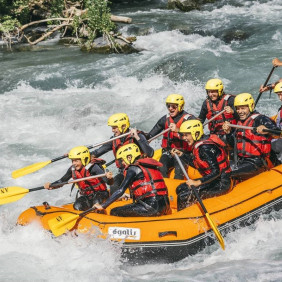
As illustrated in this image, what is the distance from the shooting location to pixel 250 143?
234 inches

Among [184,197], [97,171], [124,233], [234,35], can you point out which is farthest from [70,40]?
[124,233]

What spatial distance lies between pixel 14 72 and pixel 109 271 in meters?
9.22

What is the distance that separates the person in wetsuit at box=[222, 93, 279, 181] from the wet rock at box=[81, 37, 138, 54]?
8.69 metres

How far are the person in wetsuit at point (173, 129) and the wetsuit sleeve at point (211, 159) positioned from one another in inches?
38.8

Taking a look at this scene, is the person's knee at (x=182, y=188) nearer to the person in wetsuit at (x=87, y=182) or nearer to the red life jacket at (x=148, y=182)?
the red life jacket at (x=148, y=182)

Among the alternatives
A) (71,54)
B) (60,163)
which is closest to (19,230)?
(60,163)

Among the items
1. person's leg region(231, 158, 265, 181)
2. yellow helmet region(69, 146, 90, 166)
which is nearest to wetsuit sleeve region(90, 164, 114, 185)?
yellow helmet region(69, 146, 90, 166)

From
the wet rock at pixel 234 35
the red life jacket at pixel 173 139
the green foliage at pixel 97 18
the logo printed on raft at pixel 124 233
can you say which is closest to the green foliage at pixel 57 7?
the green foliage at pixel 97 18

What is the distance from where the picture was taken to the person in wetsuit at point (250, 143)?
232 inches

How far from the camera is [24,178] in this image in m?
8.52

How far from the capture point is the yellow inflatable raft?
5.17 metres

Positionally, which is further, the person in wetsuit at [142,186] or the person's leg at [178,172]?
the person's leg at [178,172]

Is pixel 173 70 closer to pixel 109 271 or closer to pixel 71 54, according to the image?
pixel 71 54

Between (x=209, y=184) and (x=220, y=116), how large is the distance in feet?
5.23
